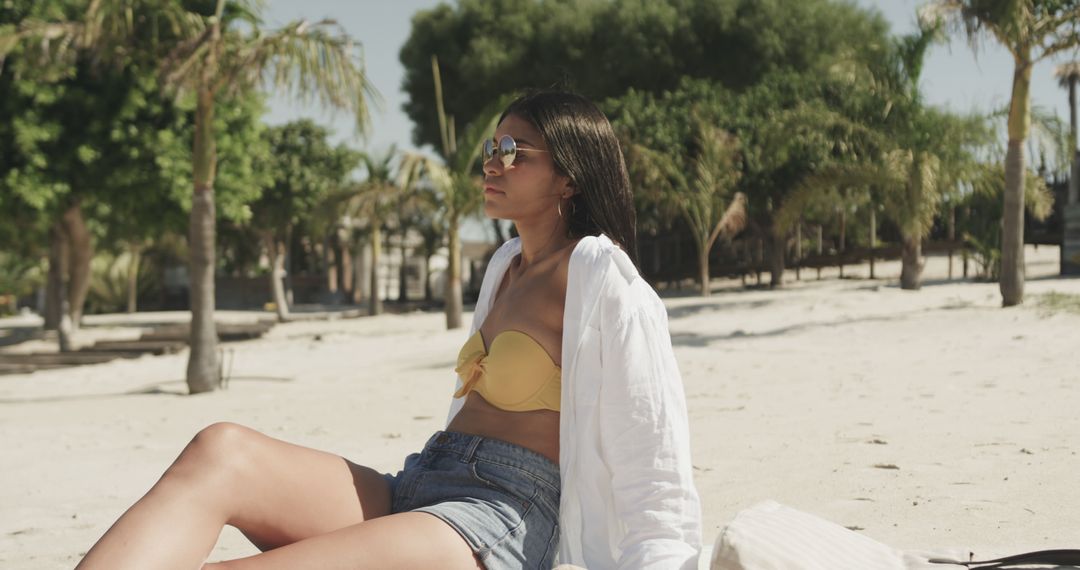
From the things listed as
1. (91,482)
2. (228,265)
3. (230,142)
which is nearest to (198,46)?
(91,482)

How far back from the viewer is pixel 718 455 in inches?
198

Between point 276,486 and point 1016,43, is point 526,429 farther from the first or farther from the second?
point 1016,43

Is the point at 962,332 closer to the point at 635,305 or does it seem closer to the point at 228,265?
the point at 635,305

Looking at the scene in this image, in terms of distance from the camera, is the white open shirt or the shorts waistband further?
the shorts waistband

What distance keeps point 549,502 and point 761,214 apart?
19728 mm

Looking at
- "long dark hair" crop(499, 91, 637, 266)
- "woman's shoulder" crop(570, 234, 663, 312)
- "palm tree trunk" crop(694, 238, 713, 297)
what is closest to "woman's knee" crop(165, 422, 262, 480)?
"woman's shoulder" crop(570, 234, 663, 312)

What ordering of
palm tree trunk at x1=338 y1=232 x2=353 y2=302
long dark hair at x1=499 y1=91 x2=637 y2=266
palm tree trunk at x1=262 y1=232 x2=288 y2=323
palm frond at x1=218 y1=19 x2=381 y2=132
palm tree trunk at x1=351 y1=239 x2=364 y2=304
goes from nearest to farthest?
long dark hair at x1=499 y1=91 x2=637 y2=266 → palm frond at x1=218 y1=19 x2=381 y2=132 → palm tree trunk at x1=262 y1=232 x2=288 y2=323 → palm tree trunk at x1=351 y1=239 x2=364 y2=304 → palm tree trunk at x1=338 y1=232 x2=353 y2=302

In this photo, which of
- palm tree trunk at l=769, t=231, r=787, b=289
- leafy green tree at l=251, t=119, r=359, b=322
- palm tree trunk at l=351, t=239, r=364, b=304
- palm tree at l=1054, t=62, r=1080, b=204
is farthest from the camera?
palm tree trunk at l=351, t=239, r=364, b=304

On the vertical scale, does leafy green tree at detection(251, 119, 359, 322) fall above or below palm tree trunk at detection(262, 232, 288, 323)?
above

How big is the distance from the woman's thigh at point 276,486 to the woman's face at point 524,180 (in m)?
0.73

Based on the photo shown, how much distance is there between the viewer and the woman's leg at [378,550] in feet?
5.77

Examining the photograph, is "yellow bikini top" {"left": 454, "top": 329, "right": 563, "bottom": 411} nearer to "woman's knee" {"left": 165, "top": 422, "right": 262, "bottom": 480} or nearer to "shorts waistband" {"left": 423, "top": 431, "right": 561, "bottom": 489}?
"shorts waistband" {"left": 423, "top": 431, "right": 561, "bottom": 489}

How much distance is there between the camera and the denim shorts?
1.94 m

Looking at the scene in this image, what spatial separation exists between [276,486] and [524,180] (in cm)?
90
